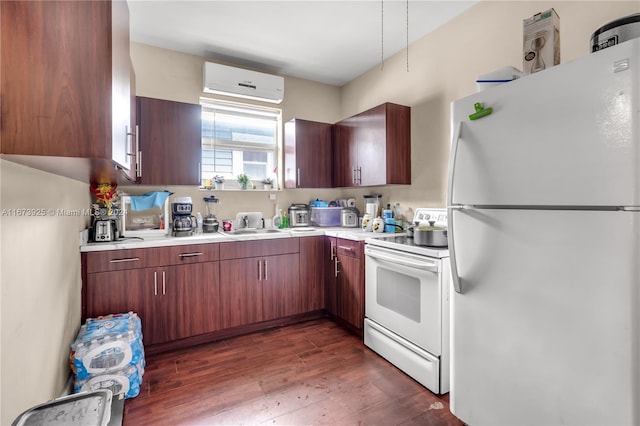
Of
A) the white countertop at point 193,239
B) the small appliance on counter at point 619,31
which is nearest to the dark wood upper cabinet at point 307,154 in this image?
the white countertop at point 193,239

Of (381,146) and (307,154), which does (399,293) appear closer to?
(381,146)

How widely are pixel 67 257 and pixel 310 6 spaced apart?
2469mm

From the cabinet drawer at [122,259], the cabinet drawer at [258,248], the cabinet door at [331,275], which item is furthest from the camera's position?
the cabinet door at [331,275]

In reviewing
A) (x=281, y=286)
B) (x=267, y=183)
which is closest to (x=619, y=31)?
(x=281, y=286)

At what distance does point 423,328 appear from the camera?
2.03 meters

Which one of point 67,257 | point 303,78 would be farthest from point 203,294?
point 303,78

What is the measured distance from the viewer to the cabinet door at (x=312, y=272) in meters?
3.05

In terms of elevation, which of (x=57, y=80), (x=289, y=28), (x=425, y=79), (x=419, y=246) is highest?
(x=289, y=28)

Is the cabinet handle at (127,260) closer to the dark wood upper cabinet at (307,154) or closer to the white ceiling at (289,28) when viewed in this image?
the dark wood upper cabinet at (307,154)

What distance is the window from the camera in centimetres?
335

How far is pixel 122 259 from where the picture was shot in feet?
7.53

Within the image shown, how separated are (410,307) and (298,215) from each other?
1866 mm

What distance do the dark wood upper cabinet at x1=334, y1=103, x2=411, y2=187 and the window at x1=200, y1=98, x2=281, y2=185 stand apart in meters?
1.03

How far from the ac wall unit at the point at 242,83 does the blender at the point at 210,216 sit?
1.14 m
